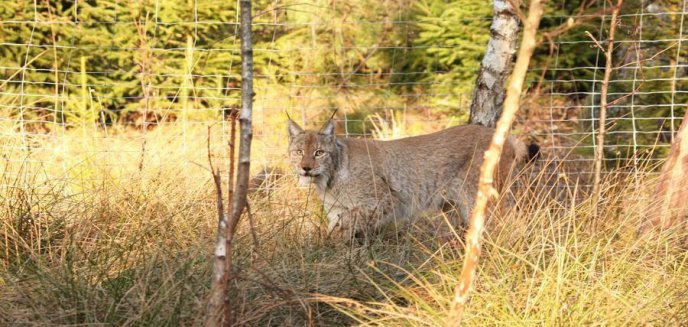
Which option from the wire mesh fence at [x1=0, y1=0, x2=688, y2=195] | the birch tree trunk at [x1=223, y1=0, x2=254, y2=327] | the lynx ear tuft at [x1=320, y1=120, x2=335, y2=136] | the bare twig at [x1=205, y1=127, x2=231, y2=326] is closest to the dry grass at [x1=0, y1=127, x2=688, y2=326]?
the bare twig at [x1=205, y1=127, x2=231, y2=326]

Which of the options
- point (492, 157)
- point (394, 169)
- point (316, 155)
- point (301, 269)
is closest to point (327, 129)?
point (316, 155)

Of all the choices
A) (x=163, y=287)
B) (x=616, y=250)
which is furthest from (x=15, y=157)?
(x=616, y=250)

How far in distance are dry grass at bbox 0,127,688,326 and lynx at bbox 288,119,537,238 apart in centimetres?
57

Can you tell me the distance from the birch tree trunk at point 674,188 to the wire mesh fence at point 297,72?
2.45 metres

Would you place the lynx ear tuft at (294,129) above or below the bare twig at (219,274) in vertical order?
above

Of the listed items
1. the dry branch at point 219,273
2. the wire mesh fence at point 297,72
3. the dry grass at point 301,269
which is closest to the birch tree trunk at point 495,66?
the wire mesh fence at point 297,72

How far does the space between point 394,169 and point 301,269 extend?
2.06m

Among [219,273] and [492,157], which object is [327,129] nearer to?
[219,273]

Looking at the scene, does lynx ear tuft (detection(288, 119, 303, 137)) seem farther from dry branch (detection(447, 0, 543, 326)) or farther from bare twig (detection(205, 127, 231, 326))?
dry branch (detection(447, 0, 543, 326))

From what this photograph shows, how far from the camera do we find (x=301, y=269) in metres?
3.78

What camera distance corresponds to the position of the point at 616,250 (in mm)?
3945

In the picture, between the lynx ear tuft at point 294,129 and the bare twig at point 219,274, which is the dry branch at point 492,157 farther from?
the lynx ear tuft at point 294,129

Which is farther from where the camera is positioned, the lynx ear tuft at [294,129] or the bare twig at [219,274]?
the lynx ear tuft at [294,129]

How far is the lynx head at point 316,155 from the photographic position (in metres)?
5.42
